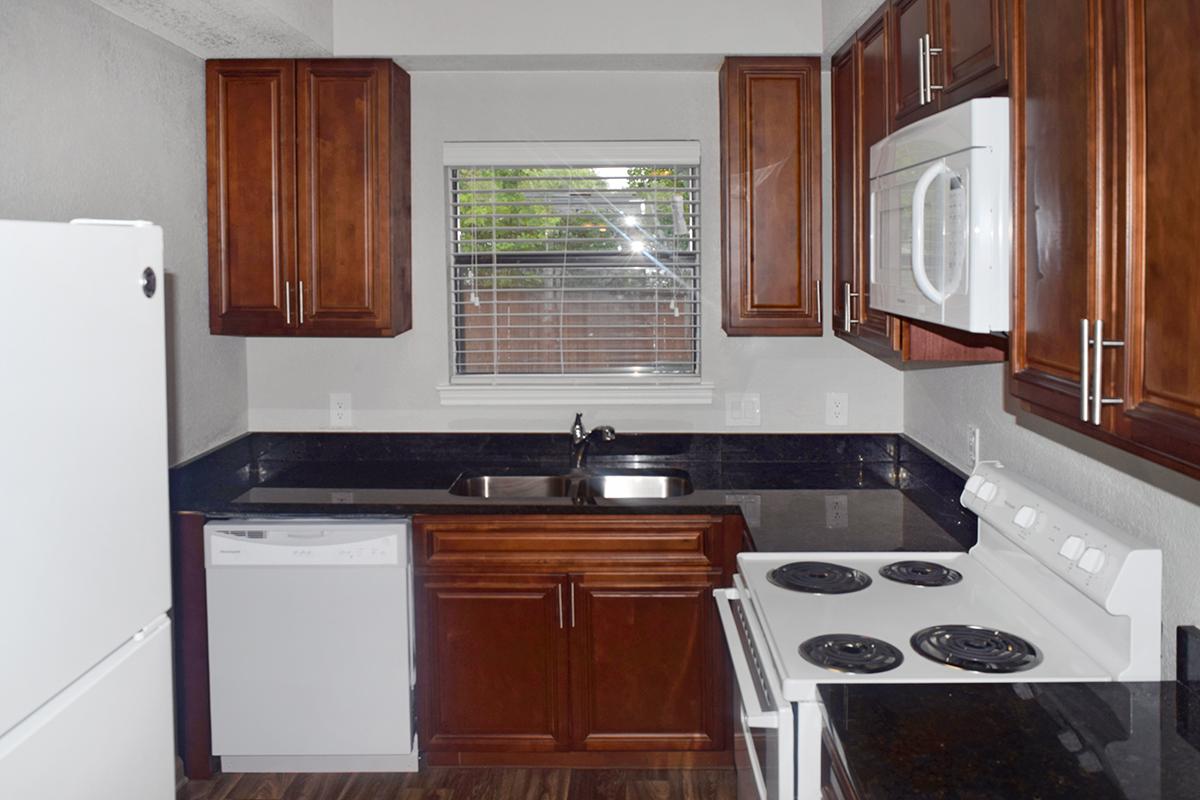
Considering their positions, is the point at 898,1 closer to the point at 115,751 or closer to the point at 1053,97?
the point at 1053,97

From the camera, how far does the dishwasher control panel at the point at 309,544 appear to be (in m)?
3.33

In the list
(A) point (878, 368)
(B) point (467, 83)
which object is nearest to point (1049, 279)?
(A) point (878, 368)

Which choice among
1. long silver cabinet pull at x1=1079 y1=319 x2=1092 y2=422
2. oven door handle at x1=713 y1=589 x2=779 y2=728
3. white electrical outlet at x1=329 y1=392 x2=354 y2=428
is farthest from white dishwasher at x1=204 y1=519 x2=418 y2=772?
long silver cabinet pull at x1=1079 y1=319 x2=1092 y2=422

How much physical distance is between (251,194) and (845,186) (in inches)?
69.9

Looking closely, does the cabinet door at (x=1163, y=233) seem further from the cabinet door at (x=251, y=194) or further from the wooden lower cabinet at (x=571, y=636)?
the cabinet door at (x=251, y=194)

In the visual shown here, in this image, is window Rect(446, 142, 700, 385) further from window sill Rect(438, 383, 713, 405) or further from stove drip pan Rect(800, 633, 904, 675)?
stove drip pan Rect(800, 633, 904, 675)

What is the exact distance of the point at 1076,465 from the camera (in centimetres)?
249

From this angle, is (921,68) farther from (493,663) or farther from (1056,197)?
(493,663)

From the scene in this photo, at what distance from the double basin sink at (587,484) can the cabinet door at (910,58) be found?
1526 mm

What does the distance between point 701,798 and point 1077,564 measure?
1583 millimetres

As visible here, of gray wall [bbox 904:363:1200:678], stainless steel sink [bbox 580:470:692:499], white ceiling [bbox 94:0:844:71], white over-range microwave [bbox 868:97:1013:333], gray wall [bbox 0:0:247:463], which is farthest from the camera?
stainless steel sink [bbox 580:470:692:499]

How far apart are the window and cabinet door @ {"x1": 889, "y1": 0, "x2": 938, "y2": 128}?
1320 mm

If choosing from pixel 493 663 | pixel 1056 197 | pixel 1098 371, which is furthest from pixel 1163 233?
pixel 493 663

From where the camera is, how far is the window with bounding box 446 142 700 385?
4.02 m
